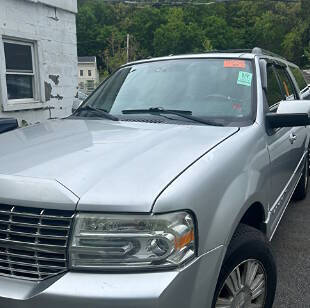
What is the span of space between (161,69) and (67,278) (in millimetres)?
2265

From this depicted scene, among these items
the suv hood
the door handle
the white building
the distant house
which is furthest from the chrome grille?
the distant house

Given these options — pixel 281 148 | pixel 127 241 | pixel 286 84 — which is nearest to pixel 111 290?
pixel 127 241

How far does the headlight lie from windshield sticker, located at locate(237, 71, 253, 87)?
66.5 inches

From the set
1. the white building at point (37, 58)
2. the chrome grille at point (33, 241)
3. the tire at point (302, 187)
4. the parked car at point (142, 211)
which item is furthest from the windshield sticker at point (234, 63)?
the white building at point (37, 58)

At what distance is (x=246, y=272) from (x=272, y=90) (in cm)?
184

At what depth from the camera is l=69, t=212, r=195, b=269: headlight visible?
163cm

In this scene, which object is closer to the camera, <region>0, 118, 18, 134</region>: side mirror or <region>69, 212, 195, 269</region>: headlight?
<region>69, 212, 195, 269</region>: headlight

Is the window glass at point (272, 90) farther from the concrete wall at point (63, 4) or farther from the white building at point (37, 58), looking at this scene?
the concrete wall at point (63, 4)

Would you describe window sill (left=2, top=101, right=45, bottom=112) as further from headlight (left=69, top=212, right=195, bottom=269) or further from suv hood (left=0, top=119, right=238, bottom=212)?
headlight (left=69, top=212, right=195, bottom=269)

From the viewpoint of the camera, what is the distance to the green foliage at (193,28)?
73.0m

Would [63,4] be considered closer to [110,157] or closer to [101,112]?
[101,112]

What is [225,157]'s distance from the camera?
2.09m

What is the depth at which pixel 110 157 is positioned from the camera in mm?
2020

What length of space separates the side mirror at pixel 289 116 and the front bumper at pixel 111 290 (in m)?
1.44
